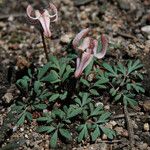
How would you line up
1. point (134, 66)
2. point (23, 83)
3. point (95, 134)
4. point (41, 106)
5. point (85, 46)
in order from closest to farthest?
1. point (85, 46)
2. point (95, 134)
3. point (41, 106)
4. point (23, 83)
5. point (134, 66)

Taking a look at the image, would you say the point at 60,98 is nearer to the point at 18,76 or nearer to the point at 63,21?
the point at 18,76

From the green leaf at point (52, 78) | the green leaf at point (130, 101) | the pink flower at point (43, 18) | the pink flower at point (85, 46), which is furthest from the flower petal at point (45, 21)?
the green leaf at point (130, 101)

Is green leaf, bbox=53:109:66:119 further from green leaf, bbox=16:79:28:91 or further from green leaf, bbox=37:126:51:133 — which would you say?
green leaf, bbox=16:79:28:91

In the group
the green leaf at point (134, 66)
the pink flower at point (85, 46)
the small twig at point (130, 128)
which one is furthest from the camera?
the green leaf at point (134, 66)

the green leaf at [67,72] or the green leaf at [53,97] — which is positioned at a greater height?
the green leaf at [67,72]

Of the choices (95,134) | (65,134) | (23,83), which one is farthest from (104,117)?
(23,83)

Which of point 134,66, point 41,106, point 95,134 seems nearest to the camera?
point 95,134

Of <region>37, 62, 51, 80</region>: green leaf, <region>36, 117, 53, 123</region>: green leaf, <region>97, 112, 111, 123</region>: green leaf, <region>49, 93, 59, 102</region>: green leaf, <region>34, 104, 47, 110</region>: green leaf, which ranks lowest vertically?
<region>97, 112, 111, 123</region>: green leaf

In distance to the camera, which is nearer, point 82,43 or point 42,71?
point 82,43

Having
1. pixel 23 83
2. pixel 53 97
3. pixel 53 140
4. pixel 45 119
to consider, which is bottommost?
pixel 53 140

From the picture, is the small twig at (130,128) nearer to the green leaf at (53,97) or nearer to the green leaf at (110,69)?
the green leaf at (110,69)

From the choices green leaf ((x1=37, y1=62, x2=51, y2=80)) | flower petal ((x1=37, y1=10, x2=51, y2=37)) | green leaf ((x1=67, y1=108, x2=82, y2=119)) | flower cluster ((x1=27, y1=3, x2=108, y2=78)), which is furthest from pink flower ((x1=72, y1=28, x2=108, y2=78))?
green leaf ((x1=37, y1=62, x2=51, y2=80))

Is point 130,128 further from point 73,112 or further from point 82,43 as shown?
point 82,43
